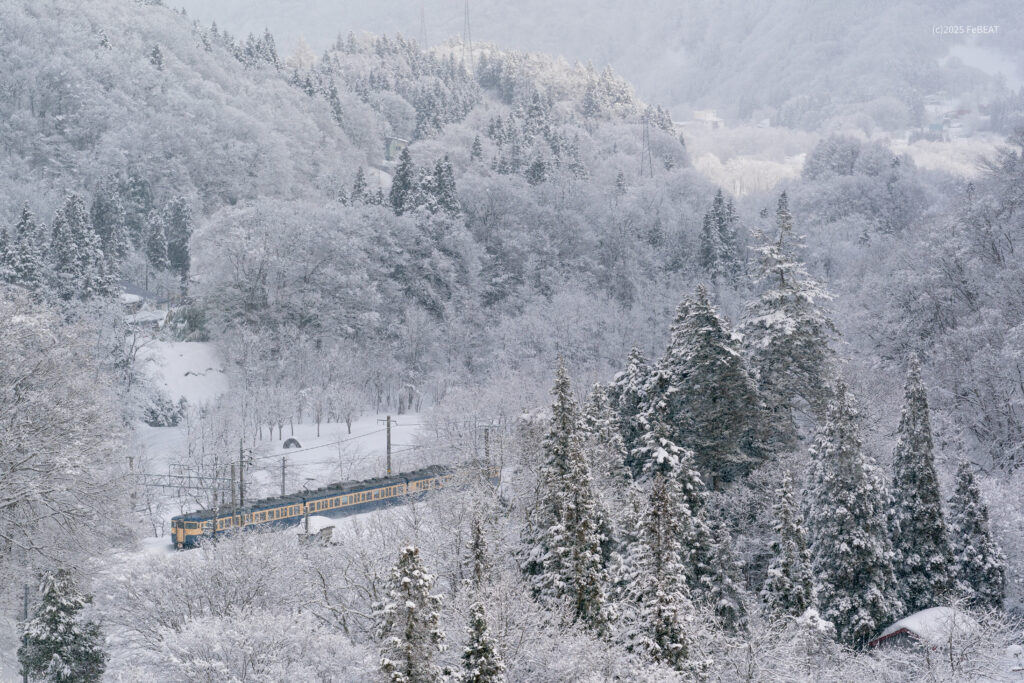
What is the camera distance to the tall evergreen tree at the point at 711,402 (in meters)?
38.0

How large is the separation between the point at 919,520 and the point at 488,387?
1523 inches

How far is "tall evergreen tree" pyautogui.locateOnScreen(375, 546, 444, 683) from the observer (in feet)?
62.0

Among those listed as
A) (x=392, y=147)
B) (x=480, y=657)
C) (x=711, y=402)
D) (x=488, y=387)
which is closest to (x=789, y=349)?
(x=711, y=402)

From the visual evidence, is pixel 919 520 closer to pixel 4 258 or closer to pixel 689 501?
pixel 689 501

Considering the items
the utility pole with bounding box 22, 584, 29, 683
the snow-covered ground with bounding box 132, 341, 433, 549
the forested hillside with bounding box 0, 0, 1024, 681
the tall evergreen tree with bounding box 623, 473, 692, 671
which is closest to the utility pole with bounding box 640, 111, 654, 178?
the forested hillside with bounding box 0, 0, 1024, 681

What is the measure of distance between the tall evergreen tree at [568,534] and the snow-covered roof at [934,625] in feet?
33.8

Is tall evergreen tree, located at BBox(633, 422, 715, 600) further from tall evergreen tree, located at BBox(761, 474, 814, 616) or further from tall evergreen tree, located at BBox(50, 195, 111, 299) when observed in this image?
tall evergreen tree, located at BBox(50, 195, 111, 299)

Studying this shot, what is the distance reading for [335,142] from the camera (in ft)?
427

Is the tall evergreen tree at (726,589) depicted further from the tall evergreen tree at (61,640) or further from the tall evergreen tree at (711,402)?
the tall evergreen tree at (61,640)

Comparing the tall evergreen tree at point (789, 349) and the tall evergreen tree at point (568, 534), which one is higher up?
the tall evergreen tree at point (789, 349)

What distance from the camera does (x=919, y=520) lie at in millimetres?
34344

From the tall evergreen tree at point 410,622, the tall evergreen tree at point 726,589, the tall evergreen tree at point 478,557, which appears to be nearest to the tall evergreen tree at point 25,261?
the tall evergreen tree at point 478,557

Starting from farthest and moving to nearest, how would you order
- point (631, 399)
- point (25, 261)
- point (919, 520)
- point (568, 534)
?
point (25, 261) < point (631, 399) < point (919, 520) < point (568, 534)

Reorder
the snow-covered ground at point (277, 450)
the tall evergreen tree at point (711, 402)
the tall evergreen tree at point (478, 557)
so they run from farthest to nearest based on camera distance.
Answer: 1. the snow-covered ground at point (277, 450)
2. the tall evergreen tree at point (711, 402)
3. the tall evergreen tree at point (478, 557)
